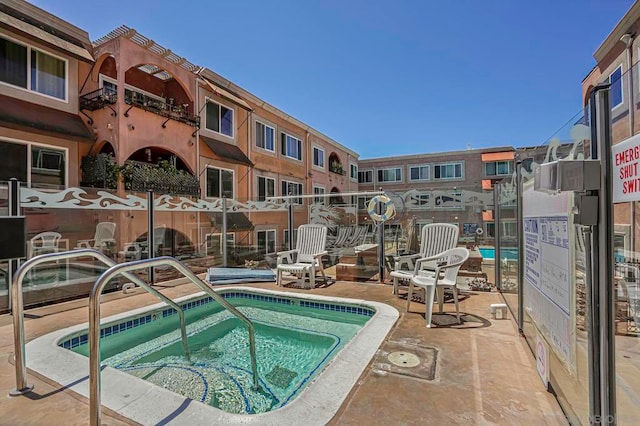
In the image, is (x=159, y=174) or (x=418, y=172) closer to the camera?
(x=159, y=174)

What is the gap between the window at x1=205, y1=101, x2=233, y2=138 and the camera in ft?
37.4

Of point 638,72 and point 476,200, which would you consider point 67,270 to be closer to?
point 638,72

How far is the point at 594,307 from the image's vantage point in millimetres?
1514

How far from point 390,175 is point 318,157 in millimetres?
8496

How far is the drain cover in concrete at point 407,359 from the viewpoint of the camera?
9.32 ft

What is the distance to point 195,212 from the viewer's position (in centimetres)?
801

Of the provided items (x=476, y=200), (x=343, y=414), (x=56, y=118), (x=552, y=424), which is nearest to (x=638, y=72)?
(x=552, y=424)

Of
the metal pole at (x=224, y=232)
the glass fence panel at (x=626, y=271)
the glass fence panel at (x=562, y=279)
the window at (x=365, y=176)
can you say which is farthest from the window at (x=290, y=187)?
the glass fence panel at (x=626, y=271)

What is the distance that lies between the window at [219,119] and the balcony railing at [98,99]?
310 cm

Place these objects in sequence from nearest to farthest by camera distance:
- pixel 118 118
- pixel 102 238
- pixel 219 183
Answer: pixel 102 238, pixel 118 118, pixel 219 183

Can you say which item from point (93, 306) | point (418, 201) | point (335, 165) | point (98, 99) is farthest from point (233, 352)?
point (335, 165)

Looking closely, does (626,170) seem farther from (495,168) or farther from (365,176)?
(365,176)

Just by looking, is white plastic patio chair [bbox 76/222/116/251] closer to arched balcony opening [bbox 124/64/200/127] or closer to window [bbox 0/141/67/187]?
window [bbox 0/141/67/187]

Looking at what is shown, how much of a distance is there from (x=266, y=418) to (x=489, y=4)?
30.2ft
